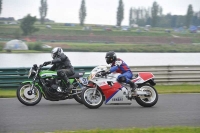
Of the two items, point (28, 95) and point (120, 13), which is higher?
point (120, 13)

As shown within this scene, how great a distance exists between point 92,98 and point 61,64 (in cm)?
175

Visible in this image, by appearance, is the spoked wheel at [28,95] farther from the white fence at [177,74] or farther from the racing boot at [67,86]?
the white fence at [177,74]

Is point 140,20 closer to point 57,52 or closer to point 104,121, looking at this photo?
point 57,52

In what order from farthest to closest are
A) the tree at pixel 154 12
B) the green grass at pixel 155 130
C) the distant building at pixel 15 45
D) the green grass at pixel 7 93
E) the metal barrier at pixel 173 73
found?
the metal barrier at pixel 173 73 < the tree at pixel 154 12 < the green grass at pixel 7 93 < the distant building at pixel 15 45 < the green grass at pixel 155 130

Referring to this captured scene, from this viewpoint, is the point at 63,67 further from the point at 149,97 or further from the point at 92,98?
the point at 149,97

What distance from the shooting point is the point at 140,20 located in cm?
1747

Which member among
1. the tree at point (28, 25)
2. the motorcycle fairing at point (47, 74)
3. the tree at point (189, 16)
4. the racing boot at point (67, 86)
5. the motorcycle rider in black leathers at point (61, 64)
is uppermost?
the tree at point (189, 16)

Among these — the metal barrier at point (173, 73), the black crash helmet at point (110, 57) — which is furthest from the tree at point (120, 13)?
the black crash helmet at point (110, 57)

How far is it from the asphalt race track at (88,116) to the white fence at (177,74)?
512cm

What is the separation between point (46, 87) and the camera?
11617 mm

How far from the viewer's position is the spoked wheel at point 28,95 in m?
11.3

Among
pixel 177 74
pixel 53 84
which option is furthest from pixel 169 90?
pixel 53 84

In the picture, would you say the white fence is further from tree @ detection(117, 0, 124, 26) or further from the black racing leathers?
the black racing leathers

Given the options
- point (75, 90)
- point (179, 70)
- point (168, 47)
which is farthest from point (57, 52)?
point (179, 70)
